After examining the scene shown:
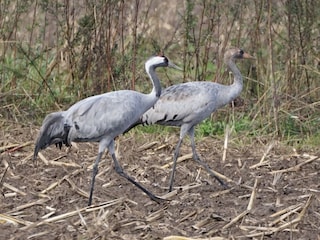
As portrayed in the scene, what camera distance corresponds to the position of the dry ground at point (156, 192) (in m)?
5.70

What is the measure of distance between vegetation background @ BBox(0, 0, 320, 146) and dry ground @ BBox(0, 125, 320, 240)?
0.68m

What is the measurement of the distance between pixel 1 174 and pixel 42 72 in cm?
288

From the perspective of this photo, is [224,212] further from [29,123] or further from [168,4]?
[168,4]

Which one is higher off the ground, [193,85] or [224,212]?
[193,85]

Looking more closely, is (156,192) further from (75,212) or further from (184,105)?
(75,212)

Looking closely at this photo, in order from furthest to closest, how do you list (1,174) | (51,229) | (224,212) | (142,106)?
(1,174) → (142,106) → (224,212) → (51,229)

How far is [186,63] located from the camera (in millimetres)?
9789

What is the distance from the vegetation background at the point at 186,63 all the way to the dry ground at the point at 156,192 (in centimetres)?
68

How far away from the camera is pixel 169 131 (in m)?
9.00

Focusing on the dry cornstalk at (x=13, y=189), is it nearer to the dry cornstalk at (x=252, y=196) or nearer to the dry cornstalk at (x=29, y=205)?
the dry cornstalk at (x=29, y=205)

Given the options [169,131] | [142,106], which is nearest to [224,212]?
[142,106]

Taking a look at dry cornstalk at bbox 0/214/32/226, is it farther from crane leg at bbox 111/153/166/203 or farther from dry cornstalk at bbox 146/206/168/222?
crane leg at bbox 111/153/166/203

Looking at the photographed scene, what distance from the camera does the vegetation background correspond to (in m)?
9.14

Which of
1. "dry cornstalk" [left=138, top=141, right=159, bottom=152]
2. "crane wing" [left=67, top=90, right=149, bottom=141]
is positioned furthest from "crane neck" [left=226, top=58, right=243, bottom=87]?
"crane wing" [left=67, top=90, right=149, bottom=141]
